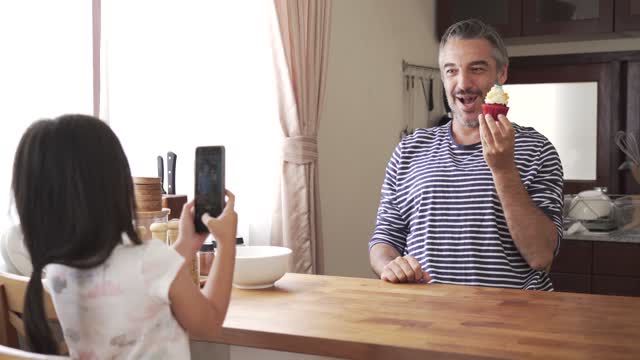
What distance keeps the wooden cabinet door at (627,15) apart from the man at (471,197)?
2.36 m

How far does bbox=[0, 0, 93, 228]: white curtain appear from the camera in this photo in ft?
6.35

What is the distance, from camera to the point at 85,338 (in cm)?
117

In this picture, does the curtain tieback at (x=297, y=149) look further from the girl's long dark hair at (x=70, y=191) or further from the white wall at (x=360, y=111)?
the girl's long dark hair at (x=70, y=191)

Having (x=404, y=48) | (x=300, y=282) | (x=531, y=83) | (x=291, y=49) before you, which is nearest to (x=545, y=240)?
(x=300, y=282)

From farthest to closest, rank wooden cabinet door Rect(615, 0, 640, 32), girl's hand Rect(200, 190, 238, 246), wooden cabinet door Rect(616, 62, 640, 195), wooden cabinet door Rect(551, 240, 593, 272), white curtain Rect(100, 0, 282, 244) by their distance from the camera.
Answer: wooden cabinet door Rect(616, 62, 640, 195) → wooden cabinet door Rect(615, 0, 640, 32) → wooden cabinet door Rect(551, 240, 593, 272) → white curtain Rect(100, 0, 282, 244) → girl's hand Rect(200, 190, 238, 246)

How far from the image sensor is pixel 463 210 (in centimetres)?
206

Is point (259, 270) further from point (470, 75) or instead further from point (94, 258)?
point (470, 75)

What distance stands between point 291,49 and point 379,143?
3.96ft

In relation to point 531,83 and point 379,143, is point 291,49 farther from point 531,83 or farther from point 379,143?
point 531,83

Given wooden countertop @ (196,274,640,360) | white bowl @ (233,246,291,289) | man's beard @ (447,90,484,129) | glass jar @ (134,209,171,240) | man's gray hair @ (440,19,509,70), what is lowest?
wooden countertop @ (196,274,640,360)

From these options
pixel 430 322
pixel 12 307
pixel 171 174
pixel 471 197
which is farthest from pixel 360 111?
pixel 12 307

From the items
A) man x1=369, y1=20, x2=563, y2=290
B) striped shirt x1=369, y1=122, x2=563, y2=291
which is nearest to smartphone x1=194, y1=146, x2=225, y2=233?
man x1=369, y1=20, x2=563, y2=290

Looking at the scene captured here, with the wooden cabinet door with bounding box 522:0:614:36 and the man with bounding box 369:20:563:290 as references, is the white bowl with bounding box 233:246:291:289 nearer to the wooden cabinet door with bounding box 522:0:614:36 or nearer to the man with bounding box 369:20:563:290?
the man with bounding box 369:20:563:290

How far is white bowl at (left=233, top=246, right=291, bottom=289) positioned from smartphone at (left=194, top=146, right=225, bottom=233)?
1.29 ft
